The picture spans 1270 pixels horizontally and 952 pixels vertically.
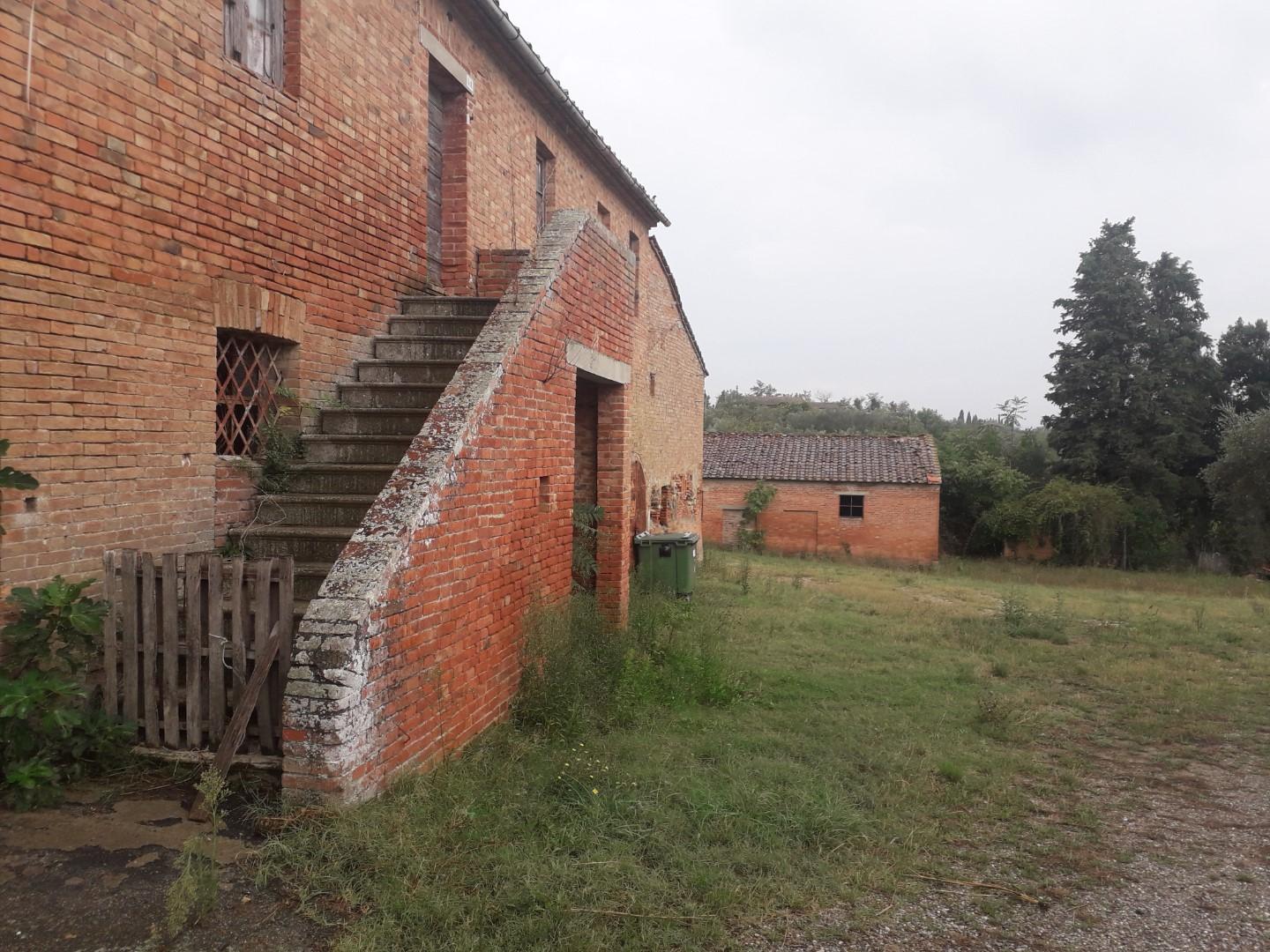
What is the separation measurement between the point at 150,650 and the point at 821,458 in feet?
84.2

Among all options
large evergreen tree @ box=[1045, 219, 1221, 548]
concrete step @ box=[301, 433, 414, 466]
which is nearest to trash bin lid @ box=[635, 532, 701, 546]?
concrete step @ box=[301, 433, 414, 466]

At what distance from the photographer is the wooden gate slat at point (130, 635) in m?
4.12

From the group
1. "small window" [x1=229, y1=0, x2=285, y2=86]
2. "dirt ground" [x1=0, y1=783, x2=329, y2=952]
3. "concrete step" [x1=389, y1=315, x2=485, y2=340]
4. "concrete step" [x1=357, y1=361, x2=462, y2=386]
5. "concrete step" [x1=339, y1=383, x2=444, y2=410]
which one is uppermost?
"small window" [x1=229, y1=0, x2=285, y2=86]

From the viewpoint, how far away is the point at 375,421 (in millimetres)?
6148

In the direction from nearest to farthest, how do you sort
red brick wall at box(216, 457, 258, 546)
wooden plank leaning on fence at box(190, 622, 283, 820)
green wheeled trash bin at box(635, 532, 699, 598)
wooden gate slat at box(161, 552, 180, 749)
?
1. wooden plank leaning on fence at box(190, 622, 283, 820)
2. wooden gate slat at box(161, 552, 180, 749)
3. red brick wall at box(216, 457, 258, 546)
4. green wheeled trash bin at box(635, 532, 699, 598)

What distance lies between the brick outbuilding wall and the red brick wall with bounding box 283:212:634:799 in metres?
1.67

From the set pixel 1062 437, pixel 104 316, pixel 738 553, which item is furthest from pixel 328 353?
pixel 1062 437

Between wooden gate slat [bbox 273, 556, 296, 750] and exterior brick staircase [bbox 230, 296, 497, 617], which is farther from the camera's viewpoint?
exterior brick staircase [bbox 230, 296, 497, 617]

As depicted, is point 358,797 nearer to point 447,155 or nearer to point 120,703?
point 120,703

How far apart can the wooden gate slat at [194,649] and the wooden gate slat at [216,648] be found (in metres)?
0.05

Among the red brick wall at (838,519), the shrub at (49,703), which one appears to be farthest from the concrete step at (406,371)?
the red brick wall at (838,519)

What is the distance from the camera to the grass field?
3.37 meters

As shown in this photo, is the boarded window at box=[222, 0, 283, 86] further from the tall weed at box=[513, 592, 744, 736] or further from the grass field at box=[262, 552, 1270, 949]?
the grass field at box=[262, 552, 1270, 949]

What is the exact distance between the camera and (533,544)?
597 centimetres
